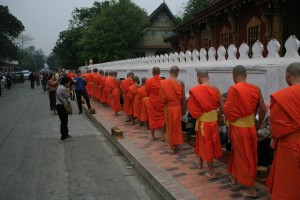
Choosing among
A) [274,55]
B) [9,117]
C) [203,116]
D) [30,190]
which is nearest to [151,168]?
[203,116]

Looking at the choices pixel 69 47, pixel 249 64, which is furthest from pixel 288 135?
pixel 69 47

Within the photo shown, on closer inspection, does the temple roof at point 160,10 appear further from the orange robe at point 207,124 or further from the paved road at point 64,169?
the orange robe at point 207,124

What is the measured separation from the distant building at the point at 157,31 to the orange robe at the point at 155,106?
27.6m

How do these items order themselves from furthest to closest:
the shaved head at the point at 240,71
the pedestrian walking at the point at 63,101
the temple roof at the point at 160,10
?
1. the temple roof at the point at 160,10
2. the pedestrian walking at the point at 63,101
3. the shaved head at the point at 240,71

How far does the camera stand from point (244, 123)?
165 inches

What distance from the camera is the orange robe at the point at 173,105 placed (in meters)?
6.15

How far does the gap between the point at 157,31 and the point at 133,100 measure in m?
27.8

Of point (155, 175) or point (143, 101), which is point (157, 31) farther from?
point (155, 175)

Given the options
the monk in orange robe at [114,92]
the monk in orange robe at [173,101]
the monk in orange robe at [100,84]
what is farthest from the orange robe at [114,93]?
the monk in orange robe at [173,101]

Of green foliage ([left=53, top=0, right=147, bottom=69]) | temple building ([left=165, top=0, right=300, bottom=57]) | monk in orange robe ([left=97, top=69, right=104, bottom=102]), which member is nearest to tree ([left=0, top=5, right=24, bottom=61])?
green foliage ([left=53, top=0, right=147, bottom=69])

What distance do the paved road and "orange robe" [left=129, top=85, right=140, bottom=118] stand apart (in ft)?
4.15

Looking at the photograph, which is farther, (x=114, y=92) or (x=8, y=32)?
(x=8, y=32)

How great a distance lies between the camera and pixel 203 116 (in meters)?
4.91

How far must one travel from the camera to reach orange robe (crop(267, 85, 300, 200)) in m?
3.21
